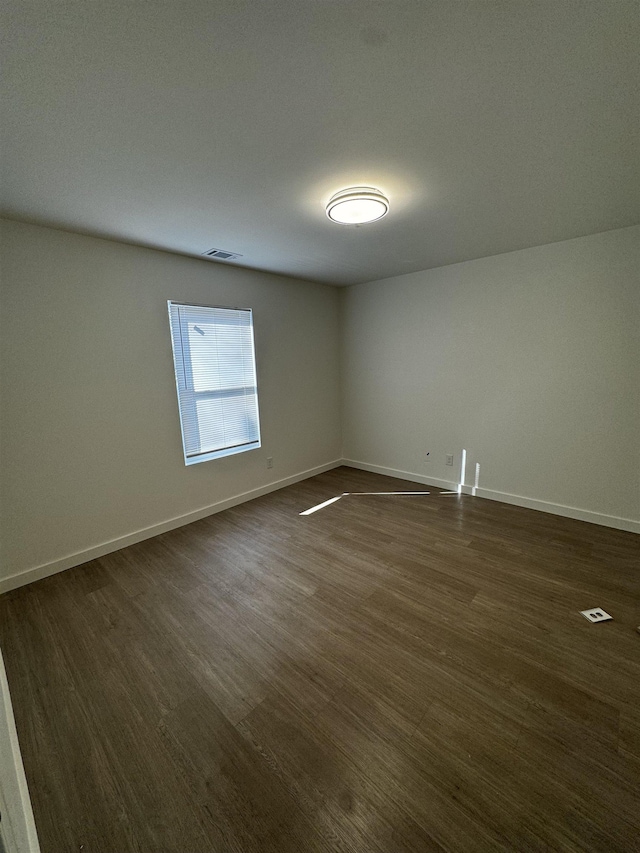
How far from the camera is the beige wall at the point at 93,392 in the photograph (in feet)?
7.43

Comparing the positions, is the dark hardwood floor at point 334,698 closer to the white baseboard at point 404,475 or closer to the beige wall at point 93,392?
the beige wall at point 93,392

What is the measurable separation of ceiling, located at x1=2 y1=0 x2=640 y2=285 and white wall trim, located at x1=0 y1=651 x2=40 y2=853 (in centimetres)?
205

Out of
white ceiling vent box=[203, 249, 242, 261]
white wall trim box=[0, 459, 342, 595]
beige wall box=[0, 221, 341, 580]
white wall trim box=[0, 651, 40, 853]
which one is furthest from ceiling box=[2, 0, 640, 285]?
white wall trim box=[0, 459, 342, 595]

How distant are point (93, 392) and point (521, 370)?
3.78 m

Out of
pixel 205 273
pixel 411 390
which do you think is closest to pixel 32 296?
pixel 205 273

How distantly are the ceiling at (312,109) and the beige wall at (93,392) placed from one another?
407 mm

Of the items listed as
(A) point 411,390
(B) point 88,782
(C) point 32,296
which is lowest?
(B) point 88,782


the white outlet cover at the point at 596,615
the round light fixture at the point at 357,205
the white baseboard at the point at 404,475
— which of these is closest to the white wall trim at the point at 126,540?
the white baseboard at the point at 404,475

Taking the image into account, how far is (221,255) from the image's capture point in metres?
3.02

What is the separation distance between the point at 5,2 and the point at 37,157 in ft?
2.60

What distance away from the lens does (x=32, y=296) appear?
7.43ft

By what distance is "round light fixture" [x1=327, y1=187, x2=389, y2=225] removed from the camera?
189cm

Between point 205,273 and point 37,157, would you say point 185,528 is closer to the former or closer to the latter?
point 205,273

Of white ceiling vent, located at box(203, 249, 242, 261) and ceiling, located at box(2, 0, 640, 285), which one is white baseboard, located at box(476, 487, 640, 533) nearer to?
ceiling, located at box(2, 0, 640, 285)
